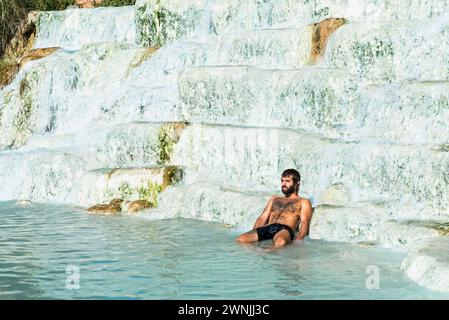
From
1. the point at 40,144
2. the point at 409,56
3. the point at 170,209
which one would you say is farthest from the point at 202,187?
the point at 40,144

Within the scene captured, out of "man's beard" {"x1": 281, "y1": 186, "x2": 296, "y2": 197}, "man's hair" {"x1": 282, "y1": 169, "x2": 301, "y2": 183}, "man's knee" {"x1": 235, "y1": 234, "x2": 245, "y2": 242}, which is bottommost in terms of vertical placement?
"man's knee" {"x1": 235, "y1": 234, "x2": 245, "y2": 242}

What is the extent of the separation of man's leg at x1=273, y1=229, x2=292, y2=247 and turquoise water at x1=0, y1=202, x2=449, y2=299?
0.15 m

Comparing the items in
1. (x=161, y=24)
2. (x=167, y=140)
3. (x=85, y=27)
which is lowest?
(x=167, y=140)

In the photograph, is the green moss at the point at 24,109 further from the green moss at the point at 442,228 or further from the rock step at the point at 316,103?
the green moss at the point at 442,228

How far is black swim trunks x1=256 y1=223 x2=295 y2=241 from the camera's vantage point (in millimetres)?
11642

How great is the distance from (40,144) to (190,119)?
4.54m

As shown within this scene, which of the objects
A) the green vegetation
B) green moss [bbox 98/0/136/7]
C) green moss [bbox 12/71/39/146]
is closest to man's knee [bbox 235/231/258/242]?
green moss [bbox 12/71/39/146]

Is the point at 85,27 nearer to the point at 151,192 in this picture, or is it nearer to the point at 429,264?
the point at 151,192

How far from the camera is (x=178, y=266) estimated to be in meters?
10.1

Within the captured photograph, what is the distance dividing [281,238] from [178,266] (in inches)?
69.9

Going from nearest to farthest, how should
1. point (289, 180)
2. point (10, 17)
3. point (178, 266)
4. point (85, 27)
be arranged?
point (178, 266) < point (289, 180) < point (85, 27) < point (10, 17)

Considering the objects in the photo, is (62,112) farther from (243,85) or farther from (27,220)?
(27,220)

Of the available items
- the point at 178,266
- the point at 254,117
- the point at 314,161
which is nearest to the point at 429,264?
the point at 178,266

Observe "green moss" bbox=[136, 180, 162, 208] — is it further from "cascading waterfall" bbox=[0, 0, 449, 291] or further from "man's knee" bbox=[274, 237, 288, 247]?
"man's knee" bbox=[274, 237, 288, 247]
